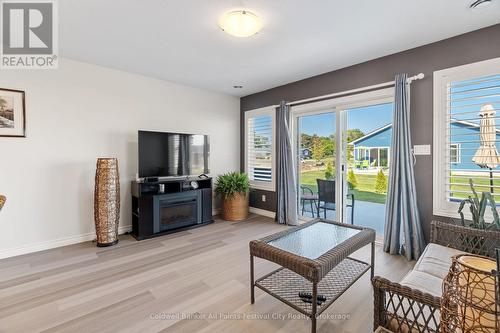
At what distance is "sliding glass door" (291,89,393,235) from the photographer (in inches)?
127

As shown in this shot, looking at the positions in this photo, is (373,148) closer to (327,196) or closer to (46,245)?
(327,196)

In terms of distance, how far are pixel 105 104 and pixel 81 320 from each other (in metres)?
2.76

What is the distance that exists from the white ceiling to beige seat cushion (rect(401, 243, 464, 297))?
2.06 meters

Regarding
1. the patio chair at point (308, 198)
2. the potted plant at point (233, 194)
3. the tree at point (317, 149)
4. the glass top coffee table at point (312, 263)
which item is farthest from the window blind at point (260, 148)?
the glass top coffee table at point (312, 263)

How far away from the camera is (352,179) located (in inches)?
139

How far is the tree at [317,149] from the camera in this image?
152 inches

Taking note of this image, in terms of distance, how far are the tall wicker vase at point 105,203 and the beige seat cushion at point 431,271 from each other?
3.26m

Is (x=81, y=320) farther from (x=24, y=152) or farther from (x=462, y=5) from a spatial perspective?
(x=462, y=5)

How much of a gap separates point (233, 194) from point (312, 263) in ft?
9.45

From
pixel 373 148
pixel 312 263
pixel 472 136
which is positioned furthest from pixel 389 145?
pixel 312 263

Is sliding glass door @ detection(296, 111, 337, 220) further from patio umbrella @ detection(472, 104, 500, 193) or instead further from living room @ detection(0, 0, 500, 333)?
patio umbrella @ detection(472, 104, 500, 193)

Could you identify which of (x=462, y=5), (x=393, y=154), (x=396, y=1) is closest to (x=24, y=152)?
(x=396, y=1)

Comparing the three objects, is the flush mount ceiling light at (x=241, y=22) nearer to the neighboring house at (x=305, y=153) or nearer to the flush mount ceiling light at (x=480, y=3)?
the flush mount ceiling light at (x=480, y=3)

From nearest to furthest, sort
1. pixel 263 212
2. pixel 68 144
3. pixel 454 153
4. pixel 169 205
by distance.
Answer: pixel 454 153
pixel 68 144
pixel 169 205
pixel 263 212
